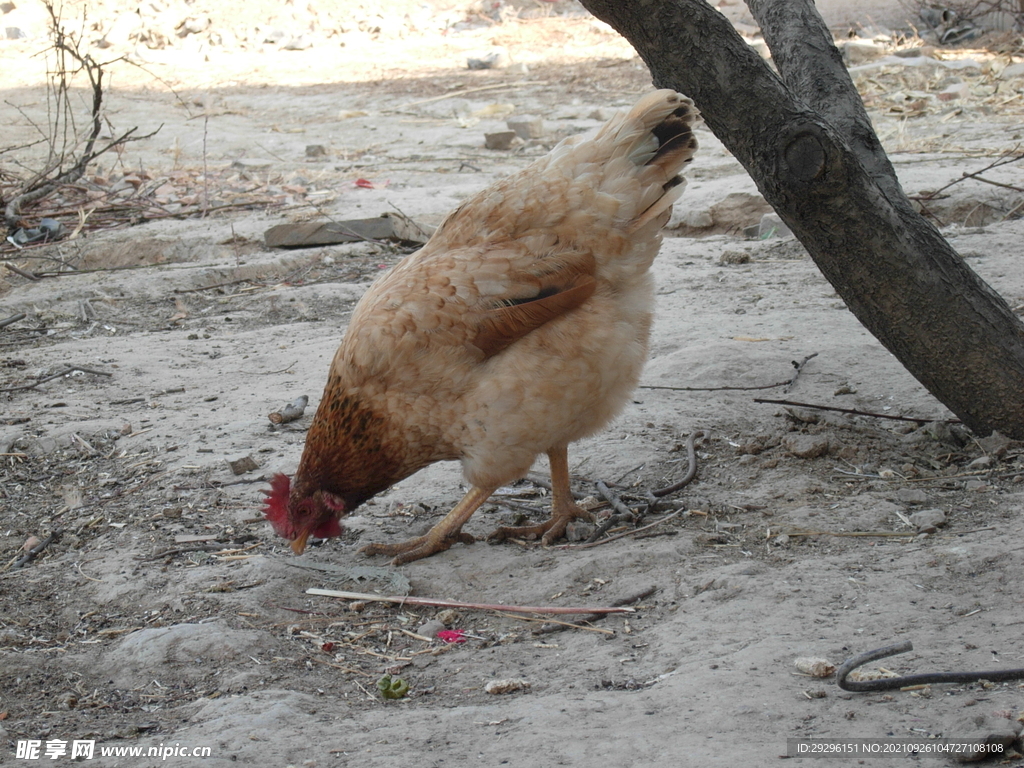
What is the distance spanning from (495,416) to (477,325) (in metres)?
0.29

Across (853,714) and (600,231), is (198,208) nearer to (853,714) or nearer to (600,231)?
(600,231)

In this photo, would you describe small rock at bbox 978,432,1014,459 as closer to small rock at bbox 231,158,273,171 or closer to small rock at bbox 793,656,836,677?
small rock at bbox 793,656,836,677

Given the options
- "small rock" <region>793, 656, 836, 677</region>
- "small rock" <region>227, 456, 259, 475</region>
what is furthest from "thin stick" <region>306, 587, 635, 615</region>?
"small rock" <region>227, 456, 259, 475</region>

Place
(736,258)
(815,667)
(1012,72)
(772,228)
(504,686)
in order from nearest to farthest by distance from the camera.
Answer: (815,667) < (504,686) < (736,258) < (772,228) < (1012,72)

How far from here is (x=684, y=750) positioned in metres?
1.77

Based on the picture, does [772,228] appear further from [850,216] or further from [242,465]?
[242,465]

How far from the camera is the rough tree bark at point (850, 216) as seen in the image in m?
2.84

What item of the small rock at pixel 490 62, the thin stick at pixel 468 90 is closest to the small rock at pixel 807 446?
the thin stick at pixel 468 90

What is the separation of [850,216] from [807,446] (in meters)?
0.93

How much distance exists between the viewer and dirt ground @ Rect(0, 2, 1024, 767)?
200cm

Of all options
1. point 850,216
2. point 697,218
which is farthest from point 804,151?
point 697,218

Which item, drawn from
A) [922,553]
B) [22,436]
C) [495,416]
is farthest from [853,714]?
[22,436]

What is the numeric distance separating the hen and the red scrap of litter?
1.70 ft

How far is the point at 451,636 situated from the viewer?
260cm
